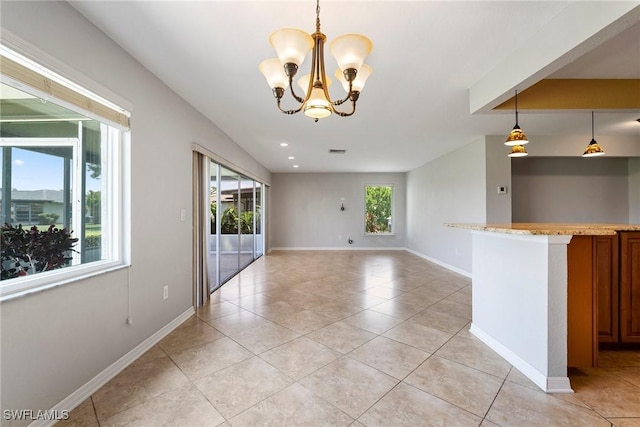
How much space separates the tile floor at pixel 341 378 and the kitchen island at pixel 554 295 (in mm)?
157

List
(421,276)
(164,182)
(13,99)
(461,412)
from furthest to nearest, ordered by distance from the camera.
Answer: (421,276) < (164,182) < (461,412) < (13,99)

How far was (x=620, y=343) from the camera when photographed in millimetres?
2248

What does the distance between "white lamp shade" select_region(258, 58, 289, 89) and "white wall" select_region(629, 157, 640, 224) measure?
7.25 m

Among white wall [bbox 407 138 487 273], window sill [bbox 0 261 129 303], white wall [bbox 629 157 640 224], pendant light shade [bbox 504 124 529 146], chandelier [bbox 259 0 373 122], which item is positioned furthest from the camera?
white wall [bbox 629 157 640 224]

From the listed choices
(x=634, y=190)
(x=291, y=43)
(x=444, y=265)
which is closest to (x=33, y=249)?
(x=291, y=43)

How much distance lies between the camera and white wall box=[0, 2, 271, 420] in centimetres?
138

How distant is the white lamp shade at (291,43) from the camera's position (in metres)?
1.41

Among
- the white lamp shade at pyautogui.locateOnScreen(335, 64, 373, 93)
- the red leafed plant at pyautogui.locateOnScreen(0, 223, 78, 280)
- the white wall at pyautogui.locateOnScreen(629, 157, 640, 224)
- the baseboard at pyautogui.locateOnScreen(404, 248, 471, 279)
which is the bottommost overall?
the baseboard at pyautogui.locateOnScreen(404, 248, 471, 279)

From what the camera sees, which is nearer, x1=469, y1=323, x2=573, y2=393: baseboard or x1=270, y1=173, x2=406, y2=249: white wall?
x1=469, y1=323, x2=573, y2=393: baseboard

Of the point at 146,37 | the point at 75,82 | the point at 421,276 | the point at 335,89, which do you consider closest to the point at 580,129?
the point at 421,276

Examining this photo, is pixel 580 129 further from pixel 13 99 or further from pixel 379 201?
pixel 13 99

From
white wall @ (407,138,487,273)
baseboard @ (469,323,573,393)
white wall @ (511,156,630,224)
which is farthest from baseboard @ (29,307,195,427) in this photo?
white wall @ (511,156,630,224)

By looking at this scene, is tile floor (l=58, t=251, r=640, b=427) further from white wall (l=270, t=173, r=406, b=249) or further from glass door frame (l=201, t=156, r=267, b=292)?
white wall (l=270, t=173, r=406, b=249)

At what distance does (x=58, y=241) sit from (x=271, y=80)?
5.73 feet
